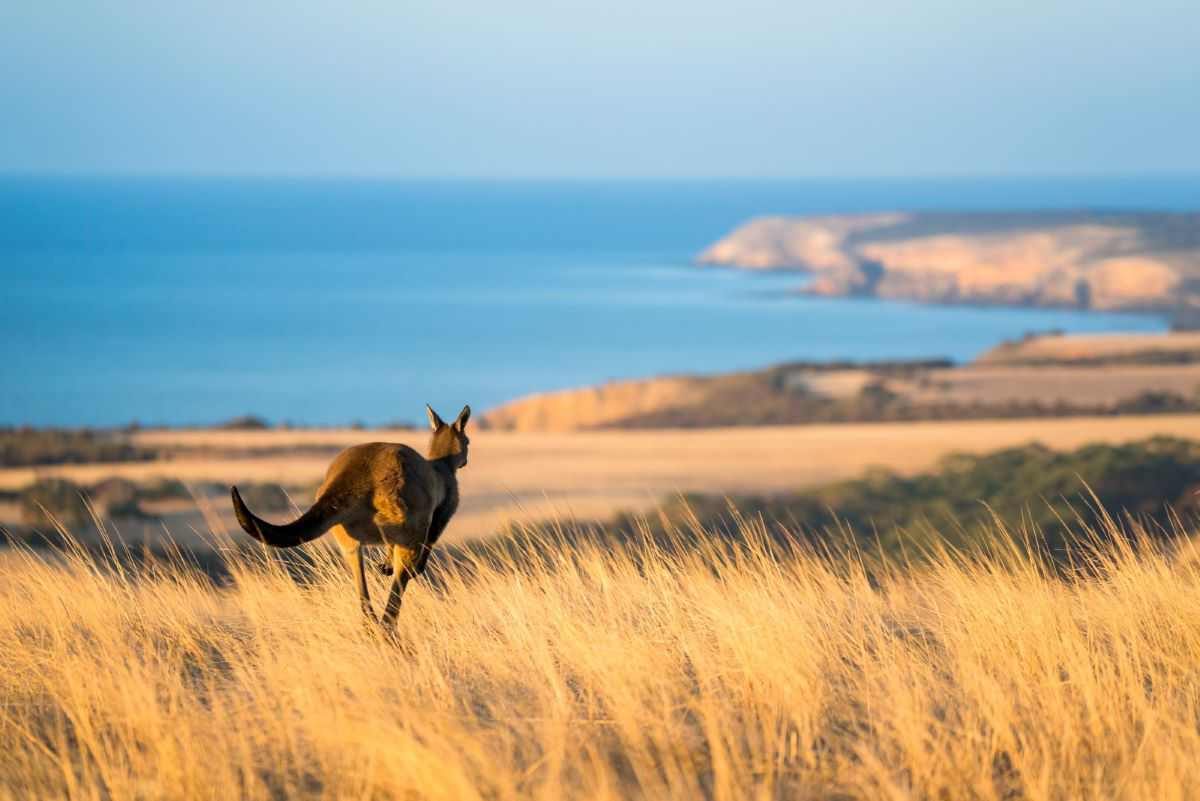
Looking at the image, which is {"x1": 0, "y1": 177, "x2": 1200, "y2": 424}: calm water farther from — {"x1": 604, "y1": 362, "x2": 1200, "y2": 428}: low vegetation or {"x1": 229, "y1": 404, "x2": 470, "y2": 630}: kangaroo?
{"x1": 229, "y1": 404, "x2": 470, "y2": 630}: kangaroo

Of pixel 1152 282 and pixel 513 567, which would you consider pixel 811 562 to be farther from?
pixel 1152 282

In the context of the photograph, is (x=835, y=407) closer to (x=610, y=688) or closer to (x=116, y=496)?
(x=116, y=496)

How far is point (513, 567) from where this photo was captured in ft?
20.8

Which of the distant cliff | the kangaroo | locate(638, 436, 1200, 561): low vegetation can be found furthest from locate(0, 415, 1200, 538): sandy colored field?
the kangaroo

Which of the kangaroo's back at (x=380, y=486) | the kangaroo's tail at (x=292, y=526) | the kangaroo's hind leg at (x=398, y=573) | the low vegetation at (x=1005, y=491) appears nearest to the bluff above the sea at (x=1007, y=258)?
the low vegetation at (x=1005, y=491)

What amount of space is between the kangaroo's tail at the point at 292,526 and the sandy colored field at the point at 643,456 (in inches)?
720

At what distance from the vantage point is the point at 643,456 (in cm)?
→ 3259

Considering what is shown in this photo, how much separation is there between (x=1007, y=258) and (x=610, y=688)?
377ft

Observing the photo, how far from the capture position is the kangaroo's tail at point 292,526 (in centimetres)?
392

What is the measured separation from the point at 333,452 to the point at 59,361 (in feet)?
211

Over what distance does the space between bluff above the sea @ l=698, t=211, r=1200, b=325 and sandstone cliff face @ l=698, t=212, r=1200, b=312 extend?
0.09 metres

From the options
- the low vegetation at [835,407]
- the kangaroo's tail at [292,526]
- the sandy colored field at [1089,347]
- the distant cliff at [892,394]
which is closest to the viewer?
the kangaroo's tail at [292,526]

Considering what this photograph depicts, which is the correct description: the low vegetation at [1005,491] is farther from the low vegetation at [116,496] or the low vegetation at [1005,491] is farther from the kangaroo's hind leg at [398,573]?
the kangaroo's hind leg at [398,573]

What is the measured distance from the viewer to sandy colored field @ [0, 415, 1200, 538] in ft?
86.9
